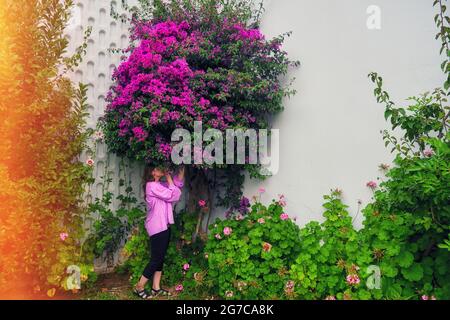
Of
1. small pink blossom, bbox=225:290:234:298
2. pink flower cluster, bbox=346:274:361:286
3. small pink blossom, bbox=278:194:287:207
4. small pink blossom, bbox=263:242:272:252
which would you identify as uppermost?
small pink blossom, bbox=278:194:287:207

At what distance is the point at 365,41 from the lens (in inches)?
150

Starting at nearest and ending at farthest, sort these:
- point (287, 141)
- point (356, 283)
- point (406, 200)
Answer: point (406, 200) < point (356, 283) < point (287, 141)

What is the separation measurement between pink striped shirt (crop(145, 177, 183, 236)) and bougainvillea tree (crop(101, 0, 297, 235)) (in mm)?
297

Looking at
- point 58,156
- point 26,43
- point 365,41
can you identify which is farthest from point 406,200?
point 26,43

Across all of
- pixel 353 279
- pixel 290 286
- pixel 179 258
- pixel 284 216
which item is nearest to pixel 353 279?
pixel 353 279

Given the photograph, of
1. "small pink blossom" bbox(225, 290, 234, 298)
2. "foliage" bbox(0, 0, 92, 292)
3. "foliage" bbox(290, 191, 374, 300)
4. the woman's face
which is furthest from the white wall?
"foliage" bbox(0, 0, 92, 292)

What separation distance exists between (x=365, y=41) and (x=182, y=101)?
1.96m

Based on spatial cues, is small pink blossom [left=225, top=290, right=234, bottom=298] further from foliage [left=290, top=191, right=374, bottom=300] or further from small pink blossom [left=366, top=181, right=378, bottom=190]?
small pink blossom [left=366, top=181, right=378, bottom=190]

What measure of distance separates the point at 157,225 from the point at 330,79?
2.46 metres

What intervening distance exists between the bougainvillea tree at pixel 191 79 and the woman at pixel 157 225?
0.29 m

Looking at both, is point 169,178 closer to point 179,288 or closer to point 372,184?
point 179,288

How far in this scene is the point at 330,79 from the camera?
13.5 ft

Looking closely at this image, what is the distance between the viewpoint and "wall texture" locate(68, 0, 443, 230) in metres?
3.55

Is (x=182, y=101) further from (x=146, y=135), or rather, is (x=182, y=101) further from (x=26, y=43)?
(x=26, y=43)
